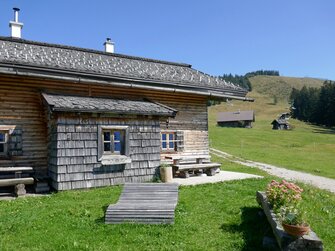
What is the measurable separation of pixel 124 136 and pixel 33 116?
373cm

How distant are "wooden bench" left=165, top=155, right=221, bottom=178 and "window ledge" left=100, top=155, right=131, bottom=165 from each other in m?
3.03

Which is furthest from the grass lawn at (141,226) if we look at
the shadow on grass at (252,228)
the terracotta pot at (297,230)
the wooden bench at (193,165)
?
the wooden bench at (193,165)

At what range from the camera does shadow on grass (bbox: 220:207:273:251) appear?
669 centimetres

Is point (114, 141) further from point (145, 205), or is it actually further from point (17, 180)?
point (145, 205)

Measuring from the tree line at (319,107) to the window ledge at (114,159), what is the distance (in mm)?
81506

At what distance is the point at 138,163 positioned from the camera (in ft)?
43.9

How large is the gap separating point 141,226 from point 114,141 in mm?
5853

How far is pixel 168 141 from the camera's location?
16469 millimetres

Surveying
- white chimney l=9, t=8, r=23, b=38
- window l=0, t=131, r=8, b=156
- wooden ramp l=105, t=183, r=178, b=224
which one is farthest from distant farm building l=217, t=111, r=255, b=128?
wooden ramp l=105, t=183, r=178, b=224

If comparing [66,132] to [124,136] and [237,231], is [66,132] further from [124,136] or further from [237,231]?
[237,231]

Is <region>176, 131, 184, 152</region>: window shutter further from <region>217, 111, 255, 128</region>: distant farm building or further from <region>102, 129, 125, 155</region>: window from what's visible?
<region>217, 111, 255, 128</region>: distant farm building

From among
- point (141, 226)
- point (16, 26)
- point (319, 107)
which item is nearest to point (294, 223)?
point (141, 226)

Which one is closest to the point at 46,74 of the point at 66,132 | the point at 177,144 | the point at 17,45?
the point at 66,132

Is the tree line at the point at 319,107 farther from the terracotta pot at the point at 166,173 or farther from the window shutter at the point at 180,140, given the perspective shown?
the terracotta pot at the point at 166,173
